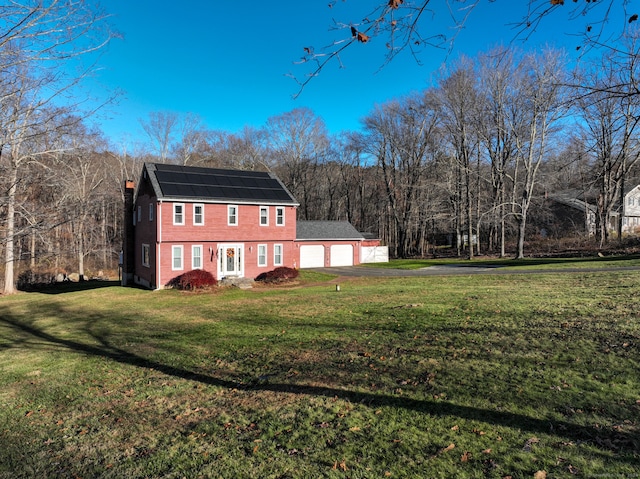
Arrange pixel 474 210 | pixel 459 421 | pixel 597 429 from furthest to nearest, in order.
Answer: pixel 474 210 → pixel 459 421 → pixel 597 429

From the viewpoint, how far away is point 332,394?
5.59 m

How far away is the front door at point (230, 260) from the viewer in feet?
78.4

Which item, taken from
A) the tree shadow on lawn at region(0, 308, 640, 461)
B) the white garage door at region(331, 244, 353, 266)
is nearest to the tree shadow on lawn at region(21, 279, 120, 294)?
the white garage door at region(331, 244, 353, 266)

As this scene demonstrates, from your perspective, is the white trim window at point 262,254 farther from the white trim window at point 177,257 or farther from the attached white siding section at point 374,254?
the attached white siding section at point 374,254

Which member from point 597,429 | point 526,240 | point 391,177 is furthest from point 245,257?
point 526,240

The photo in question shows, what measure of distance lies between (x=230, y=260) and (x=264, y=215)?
3809 millimetres

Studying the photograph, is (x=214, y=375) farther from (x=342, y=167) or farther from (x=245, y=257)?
(x=342, y=167)

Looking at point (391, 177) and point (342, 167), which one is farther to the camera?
point (342, 167)

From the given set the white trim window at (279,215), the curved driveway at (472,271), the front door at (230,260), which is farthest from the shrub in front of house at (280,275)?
the curved driveway at (472,271)

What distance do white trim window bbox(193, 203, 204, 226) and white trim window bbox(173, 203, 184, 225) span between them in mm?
707

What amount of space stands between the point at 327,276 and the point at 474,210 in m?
23.1

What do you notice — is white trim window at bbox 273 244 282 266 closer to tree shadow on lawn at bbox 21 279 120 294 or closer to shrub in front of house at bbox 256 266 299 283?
shrub in front of house at bbox 256 266 299 283

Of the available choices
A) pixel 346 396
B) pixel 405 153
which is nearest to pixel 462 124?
pixel 405 153

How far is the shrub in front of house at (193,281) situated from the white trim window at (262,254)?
12.6 feet
